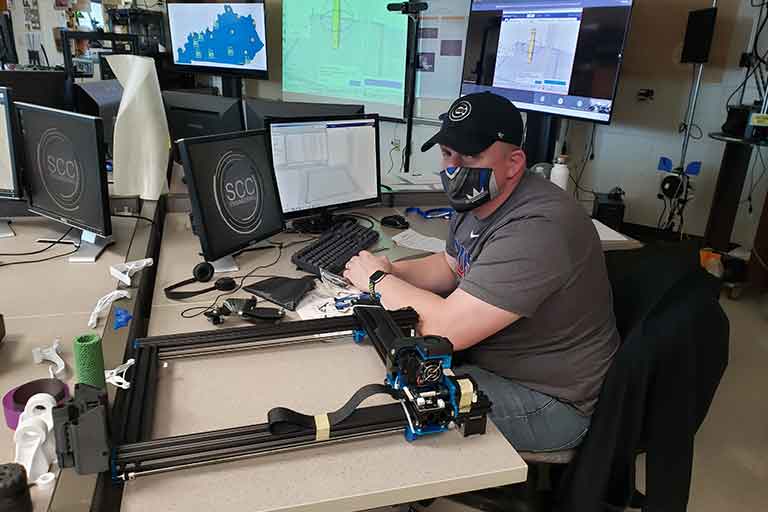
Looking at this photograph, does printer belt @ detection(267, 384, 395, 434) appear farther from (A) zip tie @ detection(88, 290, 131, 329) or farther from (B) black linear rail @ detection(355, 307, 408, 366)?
(A) zip tie @ detection(88, 290, 131, 329)

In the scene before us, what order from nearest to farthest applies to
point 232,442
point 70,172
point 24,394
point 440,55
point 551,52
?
point 232,442 → point 24,394 → point 70,172 → point 551,52 → point 440,55

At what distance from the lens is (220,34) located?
15.4 feet

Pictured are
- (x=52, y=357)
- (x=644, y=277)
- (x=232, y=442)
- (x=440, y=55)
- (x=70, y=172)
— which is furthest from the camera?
(x=440, y=55)

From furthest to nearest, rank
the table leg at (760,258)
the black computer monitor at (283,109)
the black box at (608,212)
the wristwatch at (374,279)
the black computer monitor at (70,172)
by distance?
1. the black box at (608,212)
2. the table leg at (760,258)
3. the black computer monitor at (283,109)
4. the black computer monitor at (70,172)
5. the wristwatch at (374,279)

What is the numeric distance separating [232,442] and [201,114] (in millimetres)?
1998

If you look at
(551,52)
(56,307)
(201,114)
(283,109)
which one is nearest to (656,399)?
(56,307)

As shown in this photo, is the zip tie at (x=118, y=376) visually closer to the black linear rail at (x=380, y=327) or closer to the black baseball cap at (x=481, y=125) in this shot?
the black linear rail at (x=380, y=327)

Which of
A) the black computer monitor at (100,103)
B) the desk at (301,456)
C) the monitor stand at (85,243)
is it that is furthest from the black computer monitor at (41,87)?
the desk at (301,456)

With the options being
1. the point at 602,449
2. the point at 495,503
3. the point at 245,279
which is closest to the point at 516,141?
the point at 602,449

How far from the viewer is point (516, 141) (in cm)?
143

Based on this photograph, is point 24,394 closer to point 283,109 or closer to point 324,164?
point 324,164

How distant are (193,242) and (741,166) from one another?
3342 mm

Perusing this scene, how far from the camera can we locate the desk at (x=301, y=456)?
88 centimetres

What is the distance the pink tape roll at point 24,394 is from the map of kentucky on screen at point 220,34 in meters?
3.96
